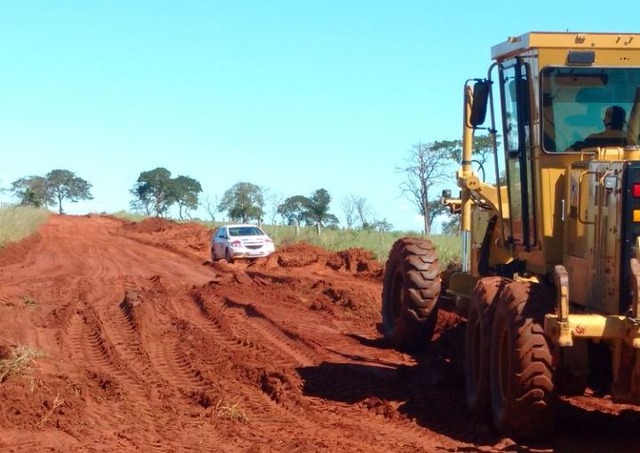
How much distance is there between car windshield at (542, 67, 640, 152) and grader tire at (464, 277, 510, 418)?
134 centimetres

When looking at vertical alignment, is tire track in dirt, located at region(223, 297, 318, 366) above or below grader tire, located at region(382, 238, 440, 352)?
below

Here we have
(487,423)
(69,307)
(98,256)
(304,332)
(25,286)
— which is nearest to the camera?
(487,423)

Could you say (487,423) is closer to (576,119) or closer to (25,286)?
(576,119)

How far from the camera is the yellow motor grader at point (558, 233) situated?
7562 mm

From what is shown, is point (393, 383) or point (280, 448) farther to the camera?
point (393, 383)

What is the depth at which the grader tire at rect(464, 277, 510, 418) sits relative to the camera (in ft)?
28.2

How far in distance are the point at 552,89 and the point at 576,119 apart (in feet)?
1.10

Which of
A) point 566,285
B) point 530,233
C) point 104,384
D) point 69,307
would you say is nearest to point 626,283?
point 566,285

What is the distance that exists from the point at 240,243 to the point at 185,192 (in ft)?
178

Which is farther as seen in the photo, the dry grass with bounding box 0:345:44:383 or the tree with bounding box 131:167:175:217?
the tree with bounding box 131:167:175:217

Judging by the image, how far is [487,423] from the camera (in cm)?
857

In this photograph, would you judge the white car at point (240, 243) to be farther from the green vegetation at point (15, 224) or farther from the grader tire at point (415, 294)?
the grader tire at point (415, 294)

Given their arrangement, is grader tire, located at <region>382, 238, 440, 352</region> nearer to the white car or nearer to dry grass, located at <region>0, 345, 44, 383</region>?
dry grass, located at <region>0, 345, 44, 383</region>

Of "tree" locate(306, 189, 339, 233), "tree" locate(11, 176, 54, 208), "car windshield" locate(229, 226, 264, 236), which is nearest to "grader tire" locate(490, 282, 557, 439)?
"car windshield" locate(229, 226, 264, 236)
